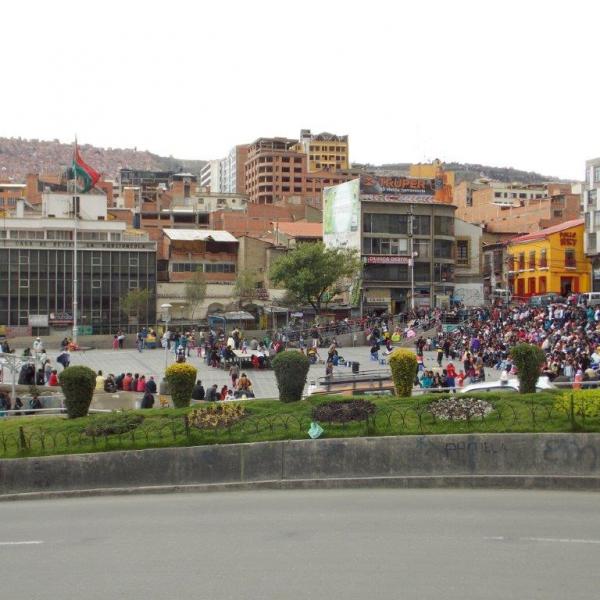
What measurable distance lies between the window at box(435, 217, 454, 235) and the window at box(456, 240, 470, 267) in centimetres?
417

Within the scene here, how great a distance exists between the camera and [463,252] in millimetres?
73875

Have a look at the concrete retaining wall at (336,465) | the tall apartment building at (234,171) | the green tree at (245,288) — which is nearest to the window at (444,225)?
the green tree at (245,288)

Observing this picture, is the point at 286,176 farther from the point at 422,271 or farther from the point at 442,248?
the point at 422,271

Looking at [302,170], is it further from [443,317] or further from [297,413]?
[297,413]

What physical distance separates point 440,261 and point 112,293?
23.9 metres

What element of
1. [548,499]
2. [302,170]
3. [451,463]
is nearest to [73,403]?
[451,463]

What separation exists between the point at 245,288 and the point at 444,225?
1555 centimetres

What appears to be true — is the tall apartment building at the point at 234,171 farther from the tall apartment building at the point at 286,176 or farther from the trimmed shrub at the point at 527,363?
the trimmed shrub at the point at 527,363

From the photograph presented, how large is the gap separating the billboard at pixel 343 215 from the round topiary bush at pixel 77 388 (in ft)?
163

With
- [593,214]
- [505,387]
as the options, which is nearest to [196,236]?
[593,214]

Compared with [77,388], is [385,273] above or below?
above

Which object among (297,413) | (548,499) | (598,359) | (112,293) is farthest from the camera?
(112,293)

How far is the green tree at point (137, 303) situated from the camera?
6325 centimetres

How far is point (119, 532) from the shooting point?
12125mm
